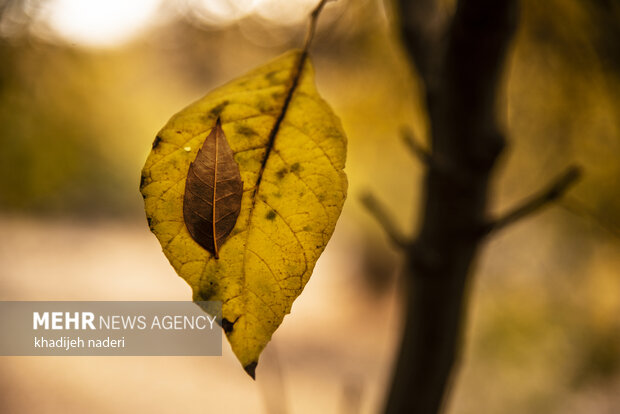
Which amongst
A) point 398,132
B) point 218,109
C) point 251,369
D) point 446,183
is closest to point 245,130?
point 218,109

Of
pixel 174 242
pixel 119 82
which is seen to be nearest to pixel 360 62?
pixel 119 82

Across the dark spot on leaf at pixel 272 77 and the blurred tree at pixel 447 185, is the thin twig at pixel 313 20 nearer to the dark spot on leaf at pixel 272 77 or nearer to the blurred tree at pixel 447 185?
the dark spot on leaf at pixel 272 77

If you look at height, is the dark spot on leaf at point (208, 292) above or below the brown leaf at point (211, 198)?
below

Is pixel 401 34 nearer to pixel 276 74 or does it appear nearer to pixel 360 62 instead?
pixel 276 74

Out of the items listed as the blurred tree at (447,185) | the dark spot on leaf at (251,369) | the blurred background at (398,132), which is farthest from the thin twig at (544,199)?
the dark spot on leaf at (251,369)

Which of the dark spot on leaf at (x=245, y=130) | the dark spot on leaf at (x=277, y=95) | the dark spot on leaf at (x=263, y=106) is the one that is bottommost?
the dark spot on leaf at (x=245, y=130)

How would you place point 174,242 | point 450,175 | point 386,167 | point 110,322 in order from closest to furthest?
point 174,242 < point 450,175 < point 110,322 < point 386,167

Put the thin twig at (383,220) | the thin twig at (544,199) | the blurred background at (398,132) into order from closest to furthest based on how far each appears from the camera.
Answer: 1. the thin twig at (544,199)
2. the thin twig at (383,220)
3. the blurred background at (398,132)

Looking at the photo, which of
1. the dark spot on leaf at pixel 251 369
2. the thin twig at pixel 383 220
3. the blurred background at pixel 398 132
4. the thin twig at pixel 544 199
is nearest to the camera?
the dark spot on leaf at pixel 251 369
